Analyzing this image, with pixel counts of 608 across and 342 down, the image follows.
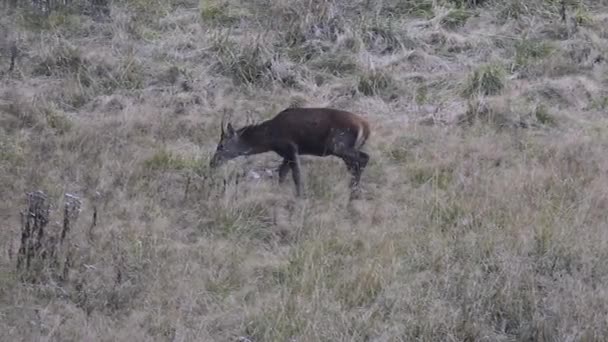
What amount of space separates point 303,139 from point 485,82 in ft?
10.8

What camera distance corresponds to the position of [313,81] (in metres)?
12.4

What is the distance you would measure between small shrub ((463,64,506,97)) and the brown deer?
2.70 meters

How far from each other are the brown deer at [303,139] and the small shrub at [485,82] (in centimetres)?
270

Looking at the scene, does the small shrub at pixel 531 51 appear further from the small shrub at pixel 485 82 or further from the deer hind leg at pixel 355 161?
the deer hind leg at pixel 355 161

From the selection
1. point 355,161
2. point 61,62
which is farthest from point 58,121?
point 355,161

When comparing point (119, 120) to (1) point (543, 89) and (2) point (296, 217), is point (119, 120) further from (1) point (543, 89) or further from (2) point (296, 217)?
(1) point (543, 89)

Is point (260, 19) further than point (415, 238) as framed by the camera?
Yes

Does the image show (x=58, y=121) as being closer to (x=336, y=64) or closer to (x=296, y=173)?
(x=296, y=173)

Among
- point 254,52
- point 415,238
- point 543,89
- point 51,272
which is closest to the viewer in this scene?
point 51,272

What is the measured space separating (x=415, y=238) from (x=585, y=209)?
144cm

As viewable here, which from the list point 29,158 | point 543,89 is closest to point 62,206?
point 29,158

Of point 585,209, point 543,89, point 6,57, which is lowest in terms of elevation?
point 6,57

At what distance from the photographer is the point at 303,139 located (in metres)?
9.44

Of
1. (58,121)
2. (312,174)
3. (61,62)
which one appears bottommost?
(61,62)
